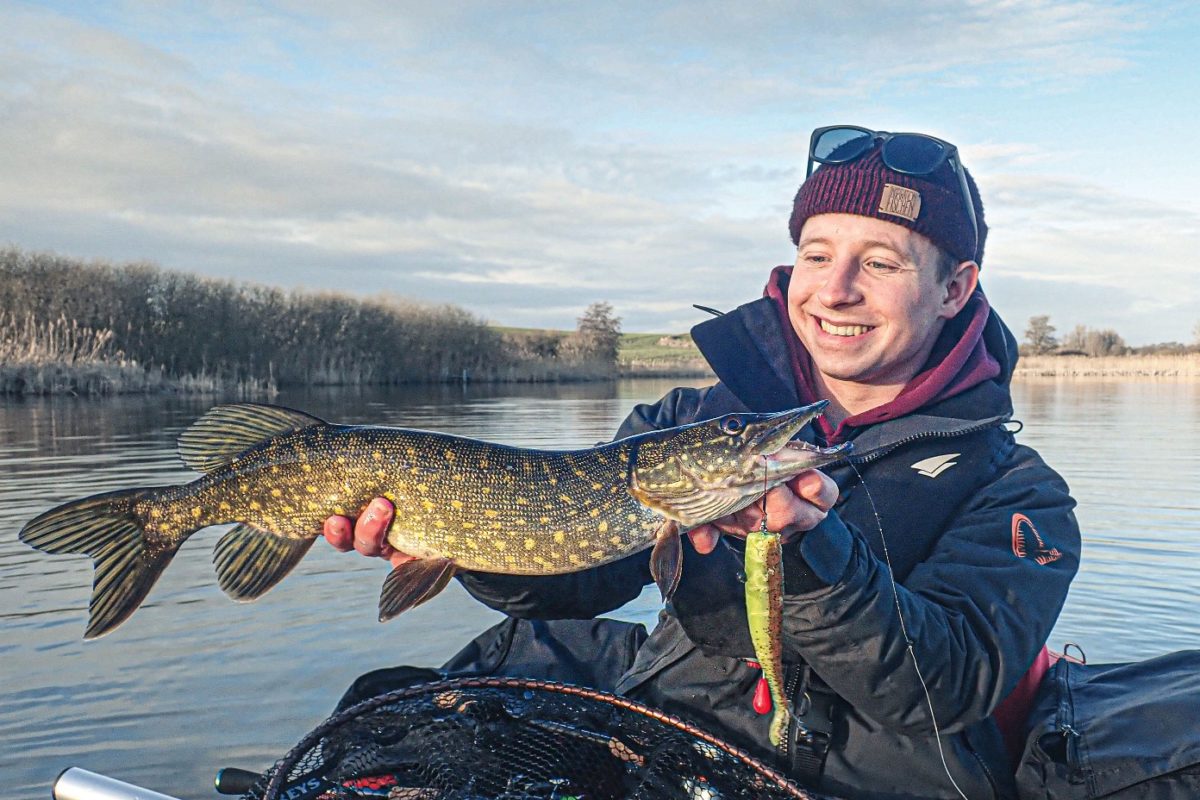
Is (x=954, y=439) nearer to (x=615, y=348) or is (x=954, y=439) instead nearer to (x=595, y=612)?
(x=595, y=612)

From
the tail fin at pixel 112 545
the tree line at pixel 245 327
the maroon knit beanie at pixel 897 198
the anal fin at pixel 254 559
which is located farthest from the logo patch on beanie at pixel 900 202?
the tree line at pixel 245 327

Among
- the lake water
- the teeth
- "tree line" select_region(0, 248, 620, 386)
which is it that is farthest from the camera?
"tree line" select_region(0, 248, 620, 386)

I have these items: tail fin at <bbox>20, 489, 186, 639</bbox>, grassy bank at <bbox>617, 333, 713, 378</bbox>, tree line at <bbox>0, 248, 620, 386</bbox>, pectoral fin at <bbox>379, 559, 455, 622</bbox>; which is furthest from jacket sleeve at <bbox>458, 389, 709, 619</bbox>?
tree line at <bbox>0, 248, 620, 386</bbox>

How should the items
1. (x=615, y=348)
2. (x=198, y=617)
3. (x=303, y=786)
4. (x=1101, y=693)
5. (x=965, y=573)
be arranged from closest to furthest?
(x=303, y=786) < (x=965, y=573) < (x=1101, y=693) < (x=198, y=617) < (x=615, y=348)

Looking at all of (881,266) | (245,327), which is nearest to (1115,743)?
(881,266)

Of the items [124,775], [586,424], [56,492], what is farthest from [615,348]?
A: [124,775]

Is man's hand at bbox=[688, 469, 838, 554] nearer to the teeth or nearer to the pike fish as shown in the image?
the pike fish

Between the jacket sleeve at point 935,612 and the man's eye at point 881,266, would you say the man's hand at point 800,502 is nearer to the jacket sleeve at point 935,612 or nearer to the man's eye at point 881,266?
the jacket sleeve at point 935,612

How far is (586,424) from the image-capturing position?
1916 centimetres

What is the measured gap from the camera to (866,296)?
287cm

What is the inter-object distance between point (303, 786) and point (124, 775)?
7.20ft

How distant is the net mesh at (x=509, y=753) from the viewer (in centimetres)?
219

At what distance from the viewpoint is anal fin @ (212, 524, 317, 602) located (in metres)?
2.89

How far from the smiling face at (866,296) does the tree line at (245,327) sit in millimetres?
26720
